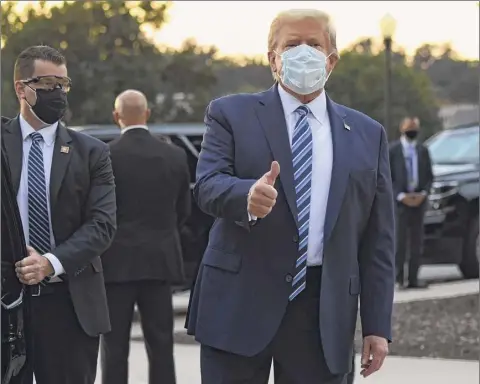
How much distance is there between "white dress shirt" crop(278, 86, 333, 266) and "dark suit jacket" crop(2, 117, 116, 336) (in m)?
1.14

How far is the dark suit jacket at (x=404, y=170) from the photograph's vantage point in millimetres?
11805

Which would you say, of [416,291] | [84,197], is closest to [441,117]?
[416,291]

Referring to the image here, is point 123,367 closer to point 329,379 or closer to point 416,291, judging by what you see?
point 329,379

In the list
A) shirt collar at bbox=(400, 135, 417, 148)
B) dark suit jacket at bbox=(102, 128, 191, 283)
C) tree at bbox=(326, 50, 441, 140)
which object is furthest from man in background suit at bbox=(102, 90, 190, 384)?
tree at bbox=(326, 50, 441, 140)

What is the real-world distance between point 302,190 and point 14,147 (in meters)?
1.41

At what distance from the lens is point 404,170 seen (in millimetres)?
11883

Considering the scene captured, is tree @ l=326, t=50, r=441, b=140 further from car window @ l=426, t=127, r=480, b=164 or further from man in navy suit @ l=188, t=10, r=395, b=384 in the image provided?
man in navy suit @ l=188, t=10, r=395, b=384

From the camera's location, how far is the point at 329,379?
3.87 metres

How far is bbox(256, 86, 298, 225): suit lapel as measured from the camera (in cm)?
374

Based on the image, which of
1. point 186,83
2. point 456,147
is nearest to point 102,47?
point 186,83

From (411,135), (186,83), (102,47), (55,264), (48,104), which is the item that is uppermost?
(48,104)

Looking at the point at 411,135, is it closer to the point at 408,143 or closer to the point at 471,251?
the point at 408,143

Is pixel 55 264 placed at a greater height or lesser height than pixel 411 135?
greater

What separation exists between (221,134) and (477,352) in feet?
17.2
